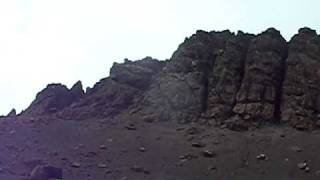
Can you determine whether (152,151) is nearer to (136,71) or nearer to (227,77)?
(227,77)

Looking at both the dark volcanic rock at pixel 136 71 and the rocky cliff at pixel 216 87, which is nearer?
the rocky cliff at pixel 216 87

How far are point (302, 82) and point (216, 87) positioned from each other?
645cm

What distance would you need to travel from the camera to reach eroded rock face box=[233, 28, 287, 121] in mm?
51281

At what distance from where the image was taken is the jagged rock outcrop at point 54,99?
56.7 m

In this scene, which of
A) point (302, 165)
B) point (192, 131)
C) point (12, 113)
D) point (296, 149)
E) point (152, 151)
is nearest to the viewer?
point (302, 165)

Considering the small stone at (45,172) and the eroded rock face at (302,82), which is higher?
the eroded rock face at (302,82)

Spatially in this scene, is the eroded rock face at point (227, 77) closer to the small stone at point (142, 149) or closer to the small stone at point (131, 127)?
the small stone at point (131, 127)

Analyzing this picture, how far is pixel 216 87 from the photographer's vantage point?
5419 centimetres

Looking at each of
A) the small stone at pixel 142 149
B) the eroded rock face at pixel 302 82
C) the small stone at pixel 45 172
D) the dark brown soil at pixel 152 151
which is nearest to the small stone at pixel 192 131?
the dark brown soil at pixel 152 151

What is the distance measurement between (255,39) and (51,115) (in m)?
17.5

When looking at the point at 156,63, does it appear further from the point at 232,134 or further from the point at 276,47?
the point at 232,134

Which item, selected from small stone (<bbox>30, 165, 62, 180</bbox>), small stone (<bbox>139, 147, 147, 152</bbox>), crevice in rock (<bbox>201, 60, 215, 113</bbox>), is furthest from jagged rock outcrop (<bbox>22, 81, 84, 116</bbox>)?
small stone (<bbox>30, 165, 62, 180</bbox>)

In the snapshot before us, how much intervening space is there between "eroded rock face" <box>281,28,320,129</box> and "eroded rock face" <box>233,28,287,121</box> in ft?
2.71

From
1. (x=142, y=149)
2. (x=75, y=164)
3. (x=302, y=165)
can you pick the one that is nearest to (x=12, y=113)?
(x=142, y=149)
